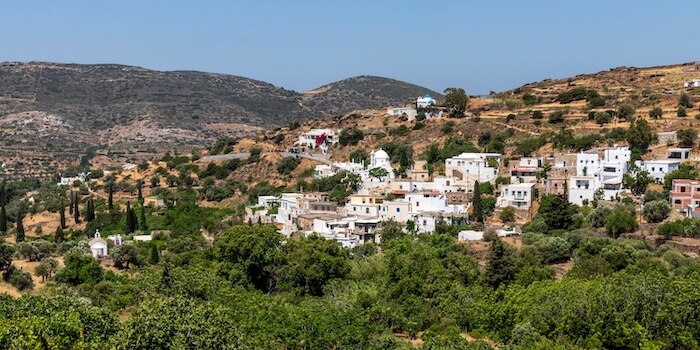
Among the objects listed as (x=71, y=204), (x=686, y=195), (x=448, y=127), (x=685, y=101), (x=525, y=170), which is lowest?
(x=71, y=204)

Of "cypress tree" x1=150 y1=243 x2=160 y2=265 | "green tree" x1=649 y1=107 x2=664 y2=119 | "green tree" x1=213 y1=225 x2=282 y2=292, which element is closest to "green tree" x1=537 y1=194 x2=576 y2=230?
"green tree" x1=213 y1=225 x2=282 y2=292

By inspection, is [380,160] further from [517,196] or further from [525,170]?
[517,196]

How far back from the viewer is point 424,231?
39.7 meters

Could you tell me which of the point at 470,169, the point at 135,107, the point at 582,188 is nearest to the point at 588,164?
the point at 582,188

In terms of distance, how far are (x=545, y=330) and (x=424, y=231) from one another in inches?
741

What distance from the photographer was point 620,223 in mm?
34188

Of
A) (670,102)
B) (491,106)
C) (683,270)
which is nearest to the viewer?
(683,270)

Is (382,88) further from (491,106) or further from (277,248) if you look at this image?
(277,248)

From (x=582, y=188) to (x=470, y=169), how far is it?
7618 millimetres

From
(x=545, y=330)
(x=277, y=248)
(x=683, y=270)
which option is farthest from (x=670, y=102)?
(x=545, y=330)

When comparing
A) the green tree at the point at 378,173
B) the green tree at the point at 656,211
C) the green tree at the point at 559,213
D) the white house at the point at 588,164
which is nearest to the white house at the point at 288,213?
the green tree at the point at 378,173

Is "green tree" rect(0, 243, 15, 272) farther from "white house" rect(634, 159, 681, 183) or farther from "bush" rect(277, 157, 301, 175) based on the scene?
"white house" rect(634, 159, 681, 183)

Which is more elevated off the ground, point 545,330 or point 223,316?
point 223,316

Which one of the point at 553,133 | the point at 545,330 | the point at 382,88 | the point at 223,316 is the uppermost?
the point at 382,88
